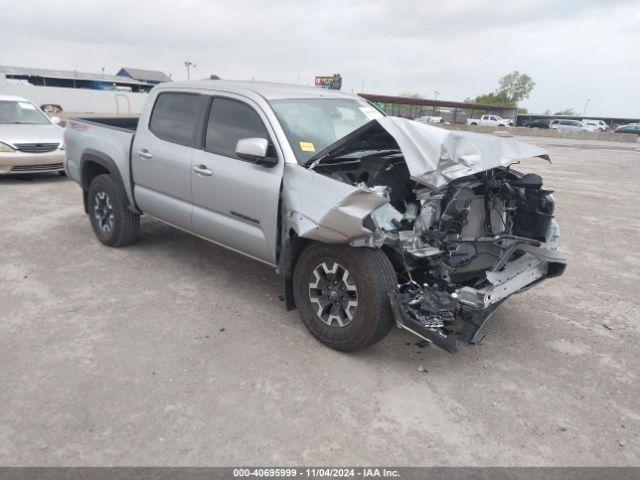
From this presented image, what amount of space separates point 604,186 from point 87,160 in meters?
12.0

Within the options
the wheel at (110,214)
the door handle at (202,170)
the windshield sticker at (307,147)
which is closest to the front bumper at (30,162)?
the wheel at (110,214)

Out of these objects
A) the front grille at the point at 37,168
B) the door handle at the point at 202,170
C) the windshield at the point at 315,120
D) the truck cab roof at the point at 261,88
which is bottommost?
the front grille at the point at 37,168

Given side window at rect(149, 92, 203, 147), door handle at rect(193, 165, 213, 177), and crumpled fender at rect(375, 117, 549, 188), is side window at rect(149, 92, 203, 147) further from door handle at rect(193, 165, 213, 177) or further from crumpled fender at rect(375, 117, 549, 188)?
crumpled fender at rect(375, 117, 549, 188)

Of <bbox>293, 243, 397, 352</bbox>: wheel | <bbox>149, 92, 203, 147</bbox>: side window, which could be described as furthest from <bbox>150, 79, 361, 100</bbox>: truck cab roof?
<bbox>293, 243, 397, 352</bbox>: wheel

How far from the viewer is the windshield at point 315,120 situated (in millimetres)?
3945

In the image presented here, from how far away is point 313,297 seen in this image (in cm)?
369

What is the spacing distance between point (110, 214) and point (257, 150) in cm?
286

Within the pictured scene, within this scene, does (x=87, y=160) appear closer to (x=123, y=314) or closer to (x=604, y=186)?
(x=123, y=314)

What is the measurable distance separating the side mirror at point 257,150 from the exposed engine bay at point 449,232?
1.21 feet

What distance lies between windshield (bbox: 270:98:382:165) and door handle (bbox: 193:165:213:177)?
0.81 meters

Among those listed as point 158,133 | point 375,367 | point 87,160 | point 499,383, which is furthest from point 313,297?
point 87,160

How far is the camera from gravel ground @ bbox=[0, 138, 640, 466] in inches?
105

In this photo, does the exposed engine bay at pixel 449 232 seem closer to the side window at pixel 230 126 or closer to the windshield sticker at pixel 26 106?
the side window at pixel 230 126

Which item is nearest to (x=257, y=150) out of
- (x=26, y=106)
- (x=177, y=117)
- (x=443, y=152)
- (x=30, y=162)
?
(x=443, y=152)
